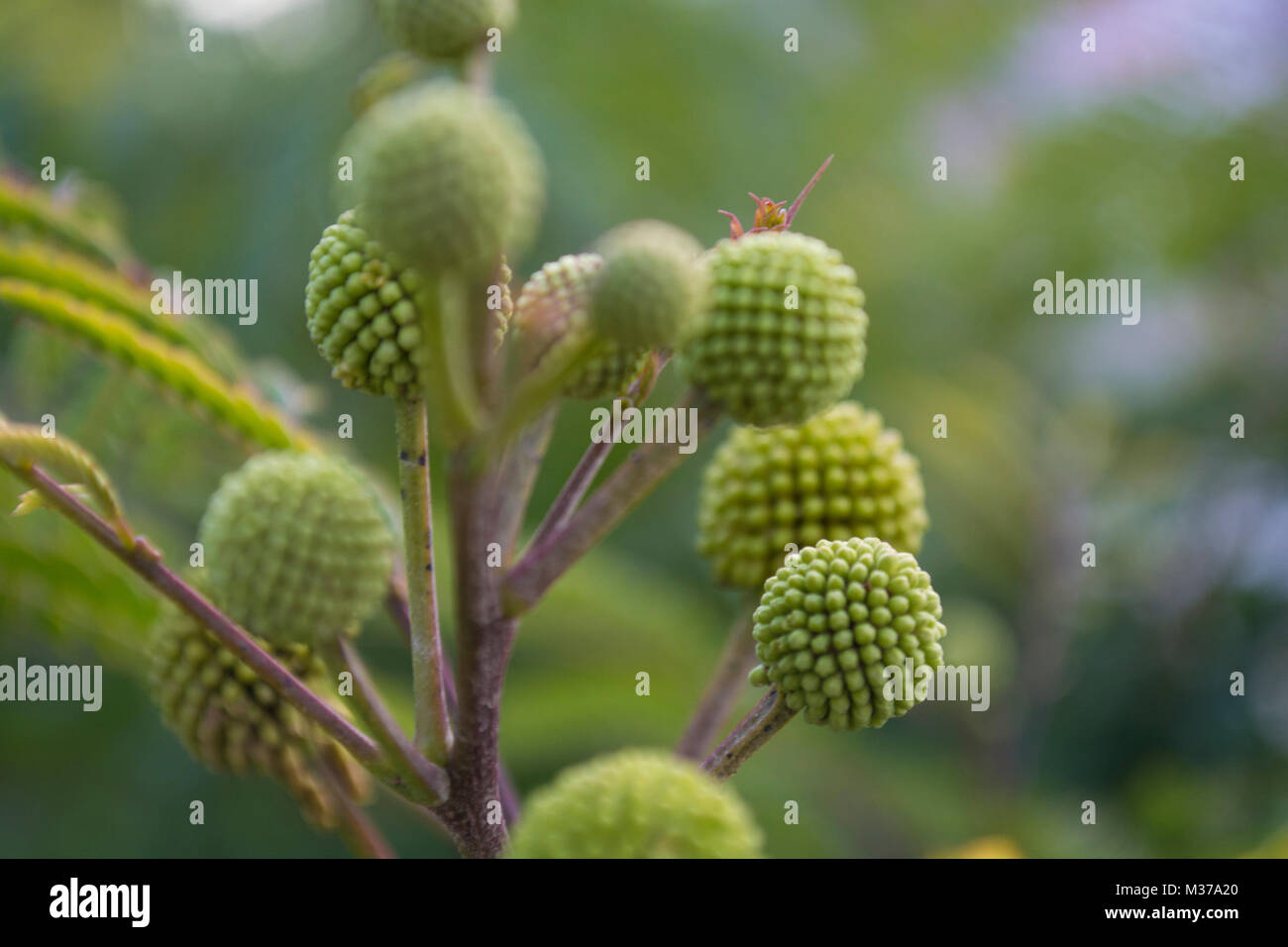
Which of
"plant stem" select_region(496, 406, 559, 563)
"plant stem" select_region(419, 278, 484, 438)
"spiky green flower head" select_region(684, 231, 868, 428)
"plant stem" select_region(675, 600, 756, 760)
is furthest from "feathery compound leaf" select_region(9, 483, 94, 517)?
"plant stem" select_region(675, 600, 756, 760)

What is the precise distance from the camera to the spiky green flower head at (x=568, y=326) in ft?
3.91

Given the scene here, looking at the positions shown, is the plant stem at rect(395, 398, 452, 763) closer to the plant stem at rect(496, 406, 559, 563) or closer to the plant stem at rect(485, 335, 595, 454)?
the plant stem at rect(496, 406, 559, 563)

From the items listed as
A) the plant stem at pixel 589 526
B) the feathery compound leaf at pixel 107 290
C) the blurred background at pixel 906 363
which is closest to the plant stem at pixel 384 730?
the plant stem at pixel 589 526

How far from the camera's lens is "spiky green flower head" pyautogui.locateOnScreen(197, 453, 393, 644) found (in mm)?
1131

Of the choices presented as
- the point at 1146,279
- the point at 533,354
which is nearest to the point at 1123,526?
the point at 1146,279

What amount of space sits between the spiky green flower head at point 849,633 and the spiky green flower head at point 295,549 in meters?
0.50

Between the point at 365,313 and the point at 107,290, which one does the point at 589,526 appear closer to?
the point at 365,313

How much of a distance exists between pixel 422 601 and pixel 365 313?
34cm

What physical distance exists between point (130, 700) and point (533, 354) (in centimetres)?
341

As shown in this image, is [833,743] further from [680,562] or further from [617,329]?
[617,329]

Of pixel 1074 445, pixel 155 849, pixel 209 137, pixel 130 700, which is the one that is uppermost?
pixel 209 137

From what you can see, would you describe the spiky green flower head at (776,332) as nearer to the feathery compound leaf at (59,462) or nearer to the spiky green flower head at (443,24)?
the spiky green flower head at (443,24)

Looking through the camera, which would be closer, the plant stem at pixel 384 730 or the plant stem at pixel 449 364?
the plant stem at pixel 449 364
